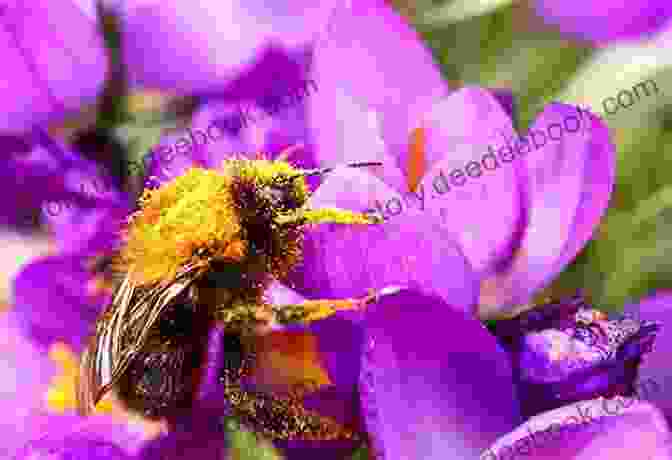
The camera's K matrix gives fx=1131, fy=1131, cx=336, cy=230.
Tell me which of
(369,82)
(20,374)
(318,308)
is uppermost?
(369,82)

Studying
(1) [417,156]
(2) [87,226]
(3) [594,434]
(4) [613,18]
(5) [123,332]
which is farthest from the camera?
(4) [613,18]

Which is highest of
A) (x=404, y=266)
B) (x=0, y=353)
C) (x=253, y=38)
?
(x=253, y=38)

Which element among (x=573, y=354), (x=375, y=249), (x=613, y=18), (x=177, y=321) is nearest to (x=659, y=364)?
(x=573, y=354)

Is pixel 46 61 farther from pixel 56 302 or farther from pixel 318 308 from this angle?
pixel 318 308

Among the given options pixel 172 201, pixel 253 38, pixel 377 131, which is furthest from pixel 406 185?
pixel 253 38

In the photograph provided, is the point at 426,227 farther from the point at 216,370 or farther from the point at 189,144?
the point at 189,144

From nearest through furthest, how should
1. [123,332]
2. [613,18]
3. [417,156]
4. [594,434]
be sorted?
[594,434] < [123,332] < [417,156] < [613,18]
